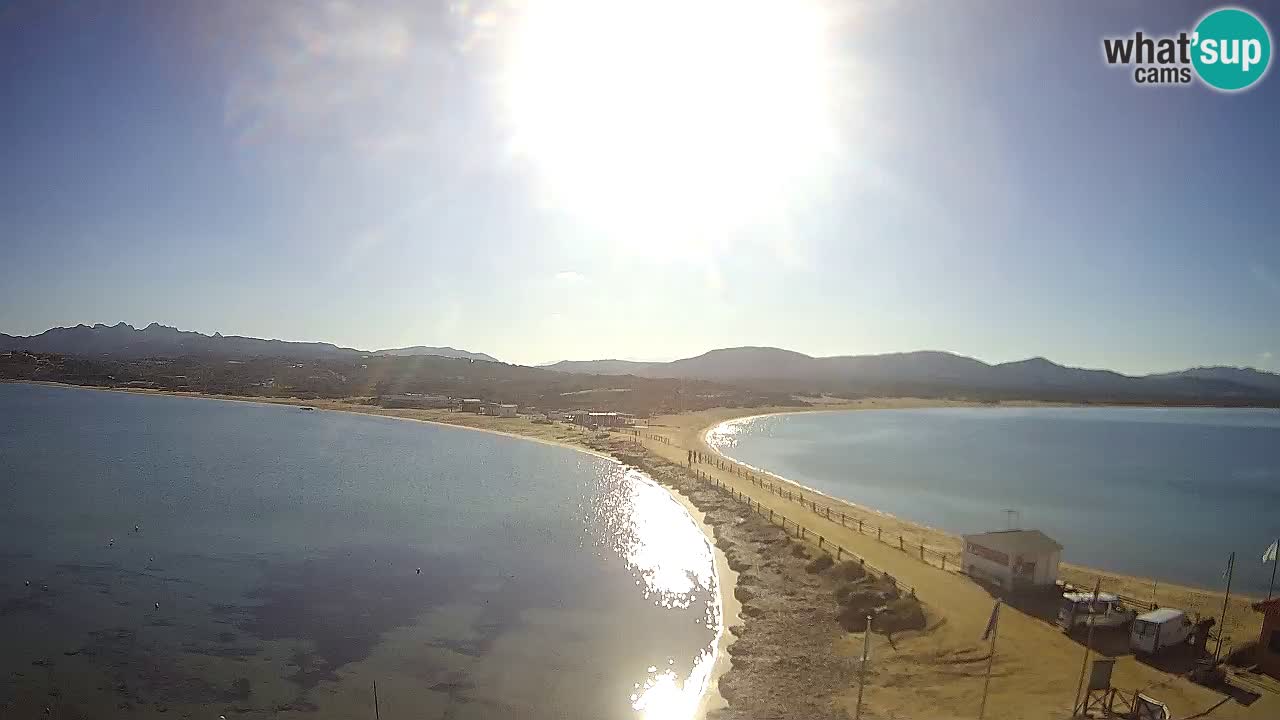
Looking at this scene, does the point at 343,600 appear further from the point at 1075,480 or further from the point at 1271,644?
the point at 1075,480

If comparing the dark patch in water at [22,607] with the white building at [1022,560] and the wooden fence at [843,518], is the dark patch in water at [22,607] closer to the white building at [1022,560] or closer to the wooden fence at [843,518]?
the wooden fence at [843,518]

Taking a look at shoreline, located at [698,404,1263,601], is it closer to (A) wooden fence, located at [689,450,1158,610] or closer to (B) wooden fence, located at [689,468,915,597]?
(A) wooden fence, located at [689,450,1158,610]

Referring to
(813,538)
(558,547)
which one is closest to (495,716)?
(558,547)

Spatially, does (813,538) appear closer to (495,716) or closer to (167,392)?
(495,716)

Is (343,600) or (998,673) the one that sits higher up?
(998,673)

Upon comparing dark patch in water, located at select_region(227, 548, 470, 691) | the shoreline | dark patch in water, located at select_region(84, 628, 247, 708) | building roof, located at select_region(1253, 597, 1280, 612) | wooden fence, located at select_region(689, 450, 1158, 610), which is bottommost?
dark patch in water, located at select_region(84, 628, 247, 708)

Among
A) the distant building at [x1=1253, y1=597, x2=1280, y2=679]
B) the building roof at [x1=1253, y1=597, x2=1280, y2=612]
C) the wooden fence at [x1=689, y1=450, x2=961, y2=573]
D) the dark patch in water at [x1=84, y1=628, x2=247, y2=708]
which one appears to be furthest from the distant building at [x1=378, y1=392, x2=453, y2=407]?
the distant building at [x1=1253, y1=597, x2=1280, y2=679]

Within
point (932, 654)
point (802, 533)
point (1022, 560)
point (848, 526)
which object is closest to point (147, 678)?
point (932, 654)
